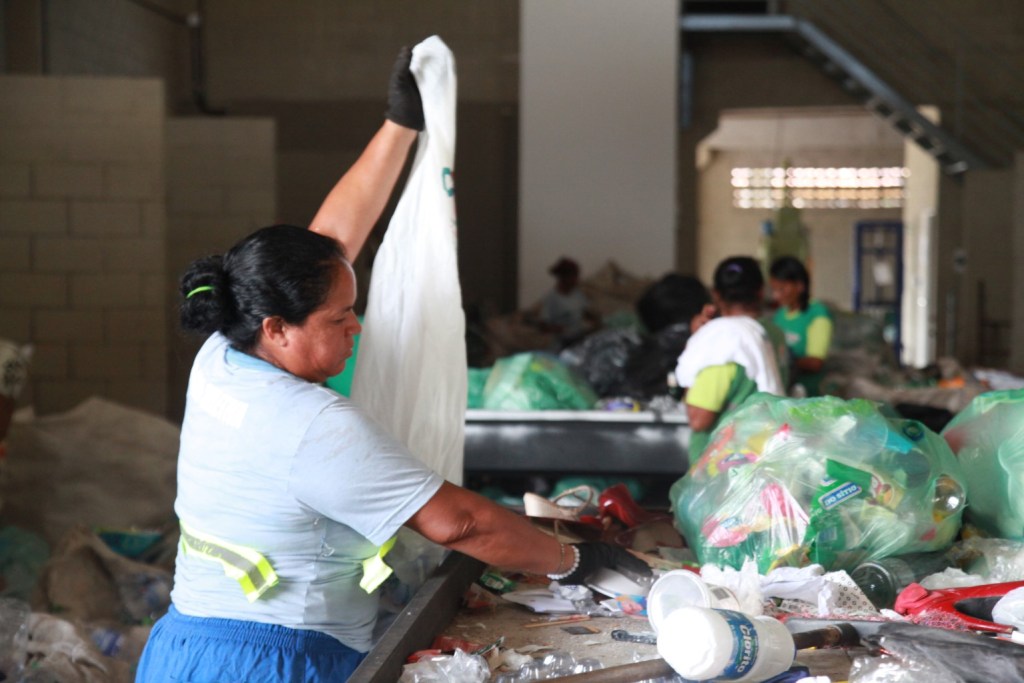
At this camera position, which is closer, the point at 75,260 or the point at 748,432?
the point at 748,432

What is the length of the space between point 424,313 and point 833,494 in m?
0.94

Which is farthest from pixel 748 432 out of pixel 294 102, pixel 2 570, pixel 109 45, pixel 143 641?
pixel 294 102

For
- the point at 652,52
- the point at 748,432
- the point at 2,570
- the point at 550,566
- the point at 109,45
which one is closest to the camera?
the point at 550,566

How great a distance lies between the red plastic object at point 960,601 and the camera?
71.5 inches

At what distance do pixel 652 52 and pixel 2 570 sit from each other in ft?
22.0

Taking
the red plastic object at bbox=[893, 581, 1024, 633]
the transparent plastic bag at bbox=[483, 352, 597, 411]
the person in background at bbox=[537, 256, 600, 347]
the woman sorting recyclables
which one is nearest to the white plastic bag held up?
the woman sorting recyclables

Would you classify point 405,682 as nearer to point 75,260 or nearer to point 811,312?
point 811,312

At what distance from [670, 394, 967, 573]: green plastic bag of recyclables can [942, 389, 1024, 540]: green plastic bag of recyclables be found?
3.1 inches

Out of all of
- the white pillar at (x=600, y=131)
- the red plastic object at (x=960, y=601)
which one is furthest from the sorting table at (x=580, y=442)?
the white pillar at (x=600, y=131)

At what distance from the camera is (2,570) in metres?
4.06

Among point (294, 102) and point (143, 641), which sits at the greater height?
point (294, 102)

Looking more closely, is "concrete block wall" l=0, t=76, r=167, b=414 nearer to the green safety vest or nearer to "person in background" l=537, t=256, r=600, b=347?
"person in background" l=537, t=256, r=600, b=347

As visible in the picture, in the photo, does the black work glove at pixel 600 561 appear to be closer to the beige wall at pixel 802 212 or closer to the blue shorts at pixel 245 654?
the blue shorts at pixel 245 654

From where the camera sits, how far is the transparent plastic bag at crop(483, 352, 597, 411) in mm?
4133
